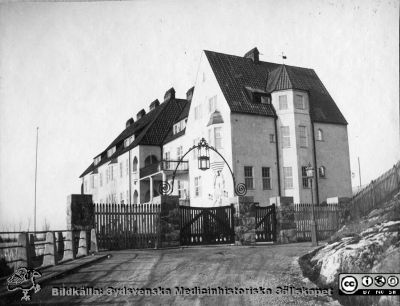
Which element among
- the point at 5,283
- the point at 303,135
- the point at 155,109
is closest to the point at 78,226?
the point at 5,283

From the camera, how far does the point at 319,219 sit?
53.6 feet

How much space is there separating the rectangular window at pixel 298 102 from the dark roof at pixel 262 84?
0.54 m

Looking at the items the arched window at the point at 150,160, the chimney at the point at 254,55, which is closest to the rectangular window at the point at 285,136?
the chimney at the point at 254,55

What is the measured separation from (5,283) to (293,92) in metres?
20.4

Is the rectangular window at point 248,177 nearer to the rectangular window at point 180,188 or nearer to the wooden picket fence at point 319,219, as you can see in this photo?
the rectangular window at point 180,188

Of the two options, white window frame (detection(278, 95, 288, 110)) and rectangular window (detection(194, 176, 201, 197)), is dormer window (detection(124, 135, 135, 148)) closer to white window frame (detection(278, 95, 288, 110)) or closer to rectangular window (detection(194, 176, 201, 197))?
rectangular window (detection(194, 176, 201, 197))

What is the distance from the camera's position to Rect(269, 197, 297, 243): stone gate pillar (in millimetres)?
14984

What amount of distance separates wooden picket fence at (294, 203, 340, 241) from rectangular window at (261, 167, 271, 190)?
757 cm

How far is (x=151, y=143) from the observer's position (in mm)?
32594

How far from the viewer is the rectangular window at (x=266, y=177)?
2406 cm

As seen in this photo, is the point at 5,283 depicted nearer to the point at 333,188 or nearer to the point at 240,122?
the point at 240,122

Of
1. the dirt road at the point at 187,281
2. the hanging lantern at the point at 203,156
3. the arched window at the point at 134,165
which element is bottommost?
the dirt road at the point at 187,281

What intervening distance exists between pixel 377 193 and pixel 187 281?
7.99m

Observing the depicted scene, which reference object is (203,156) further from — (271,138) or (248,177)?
(271,138)
